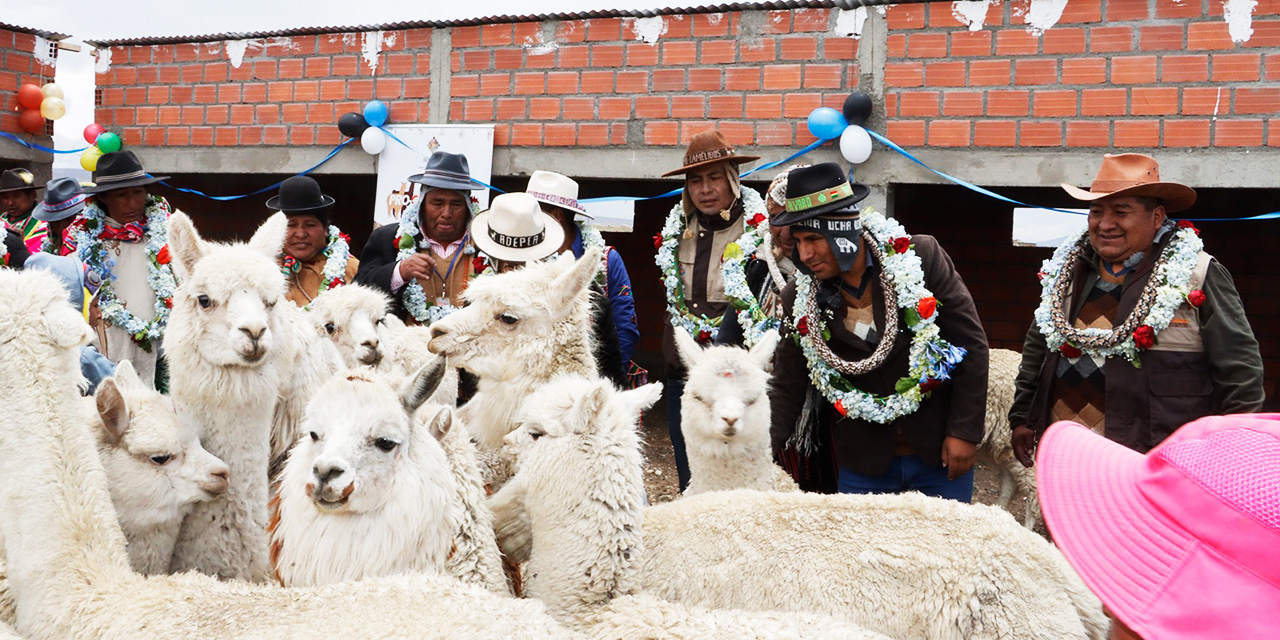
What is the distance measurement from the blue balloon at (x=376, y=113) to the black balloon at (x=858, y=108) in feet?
13.3

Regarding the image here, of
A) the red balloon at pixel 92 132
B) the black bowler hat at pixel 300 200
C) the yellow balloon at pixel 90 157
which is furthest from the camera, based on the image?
the red balloon at pixel 92 132

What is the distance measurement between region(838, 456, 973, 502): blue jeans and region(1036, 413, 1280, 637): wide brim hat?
9.08 feet

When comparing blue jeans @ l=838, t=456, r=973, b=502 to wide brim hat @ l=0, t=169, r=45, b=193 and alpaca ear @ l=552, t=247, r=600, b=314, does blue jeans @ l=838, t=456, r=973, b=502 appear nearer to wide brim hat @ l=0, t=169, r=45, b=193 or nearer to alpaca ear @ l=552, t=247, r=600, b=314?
alpaca ear @ l=552, t=247, r=600, b=314

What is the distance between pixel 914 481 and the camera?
13.3ft

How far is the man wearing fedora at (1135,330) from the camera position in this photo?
3734 millimetres

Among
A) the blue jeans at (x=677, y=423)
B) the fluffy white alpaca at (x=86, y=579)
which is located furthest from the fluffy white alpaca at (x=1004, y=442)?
the fluffy white alpaca at (x=86, y=579)

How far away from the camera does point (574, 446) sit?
2.70m

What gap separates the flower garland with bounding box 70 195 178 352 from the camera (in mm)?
5008

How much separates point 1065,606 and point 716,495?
3.73 feet

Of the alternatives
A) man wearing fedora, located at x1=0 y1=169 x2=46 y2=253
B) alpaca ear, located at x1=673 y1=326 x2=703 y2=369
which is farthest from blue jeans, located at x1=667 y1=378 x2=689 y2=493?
man wearing fedora, located at x1=0 y1=169 x2=46 y2=253

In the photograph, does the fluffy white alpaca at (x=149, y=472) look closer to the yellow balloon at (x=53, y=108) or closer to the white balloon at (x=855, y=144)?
the white balloon at (x=855, y=144)

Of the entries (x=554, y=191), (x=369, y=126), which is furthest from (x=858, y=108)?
(x=369, y=126)

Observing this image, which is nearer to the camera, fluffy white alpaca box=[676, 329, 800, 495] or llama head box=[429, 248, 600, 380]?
llama head box=[429, 248, 600, 380]

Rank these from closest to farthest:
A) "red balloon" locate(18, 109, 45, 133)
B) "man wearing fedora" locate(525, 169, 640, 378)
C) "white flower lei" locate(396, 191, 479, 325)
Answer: "man wearing fedora" locate(525, 169, 640, 378) < "white flower lei" locate(396, 191, 479, 325) < "red balloon" locate(18, 109, 45, 133)
